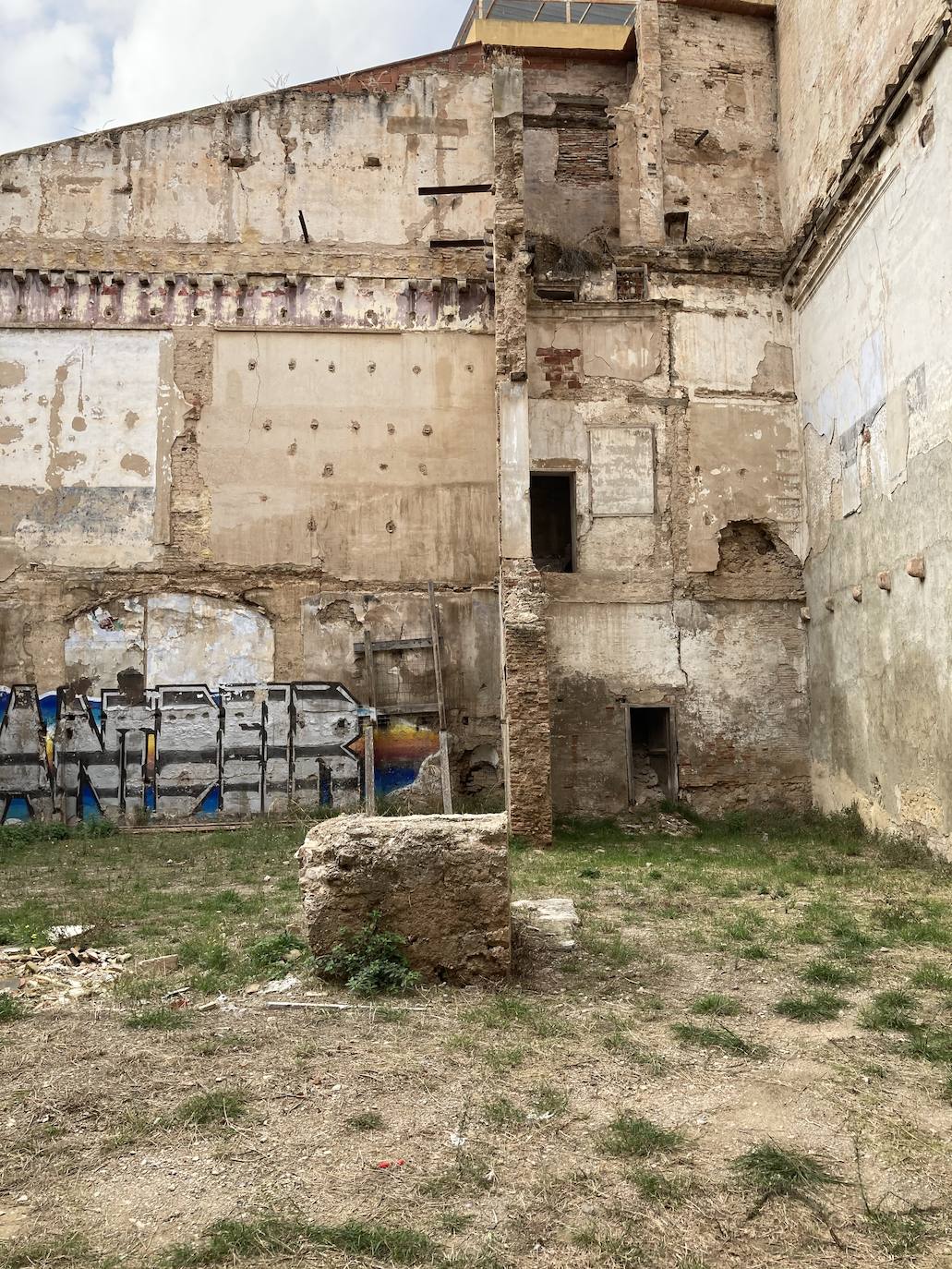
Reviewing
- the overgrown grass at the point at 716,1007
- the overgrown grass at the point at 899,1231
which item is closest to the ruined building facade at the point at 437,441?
the overgrown grass at the point at 716,1007

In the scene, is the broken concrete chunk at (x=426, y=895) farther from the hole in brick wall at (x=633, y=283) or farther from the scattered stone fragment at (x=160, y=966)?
the hole in brick wall at (x=633, y=283)

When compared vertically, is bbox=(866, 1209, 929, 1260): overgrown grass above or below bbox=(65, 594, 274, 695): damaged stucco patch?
below

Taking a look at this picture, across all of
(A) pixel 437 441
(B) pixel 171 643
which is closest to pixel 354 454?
(A) pixel 437 441

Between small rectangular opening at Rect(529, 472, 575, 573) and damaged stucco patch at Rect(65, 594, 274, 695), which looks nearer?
damaged stucco patch at Rect(65, 594, 274, 695)

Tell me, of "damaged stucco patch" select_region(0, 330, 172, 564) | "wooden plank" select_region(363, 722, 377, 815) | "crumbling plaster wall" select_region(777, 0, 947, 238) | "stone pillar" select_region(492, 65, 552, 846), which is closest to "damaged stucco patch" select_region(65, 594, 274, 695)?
"damaged stucco patch" select_region(0, 330, 172, 564)

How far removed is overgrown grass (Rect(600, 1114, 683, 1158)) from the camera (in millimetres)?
3738

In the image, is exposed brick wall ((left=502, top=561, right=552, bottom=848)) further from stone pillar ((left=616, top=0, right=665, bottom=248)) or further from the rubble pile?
stone pillar ((left=616, top=0, right=665, bottom=248))

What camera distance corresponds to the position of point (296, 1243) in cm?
311

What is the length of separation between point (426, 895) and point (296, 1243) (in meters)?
2.82

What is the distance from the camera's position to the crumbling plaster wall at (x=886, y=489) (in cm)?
1053

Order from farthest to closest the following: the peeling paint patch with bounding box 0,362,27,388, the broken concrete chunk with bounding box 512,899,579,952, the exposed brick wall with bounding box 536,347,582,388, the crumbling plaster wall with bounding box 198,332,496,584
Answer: the peeling paint patch with bounding box 0,362,27,388, the crumbling plaster wall with bounding box 198,332,496,584, the exposed brick wall with bounding box 536,347,582,388, the broken concrete chunk with bounding box 512,899,579,952

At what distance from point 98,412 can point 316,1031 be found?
1348 cm

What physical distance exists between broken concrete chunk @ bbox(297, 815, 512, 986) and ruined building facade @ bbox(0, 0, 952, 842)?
701cm

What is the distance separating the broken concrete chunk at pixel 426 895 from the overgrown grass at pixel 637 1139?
1998 mm
